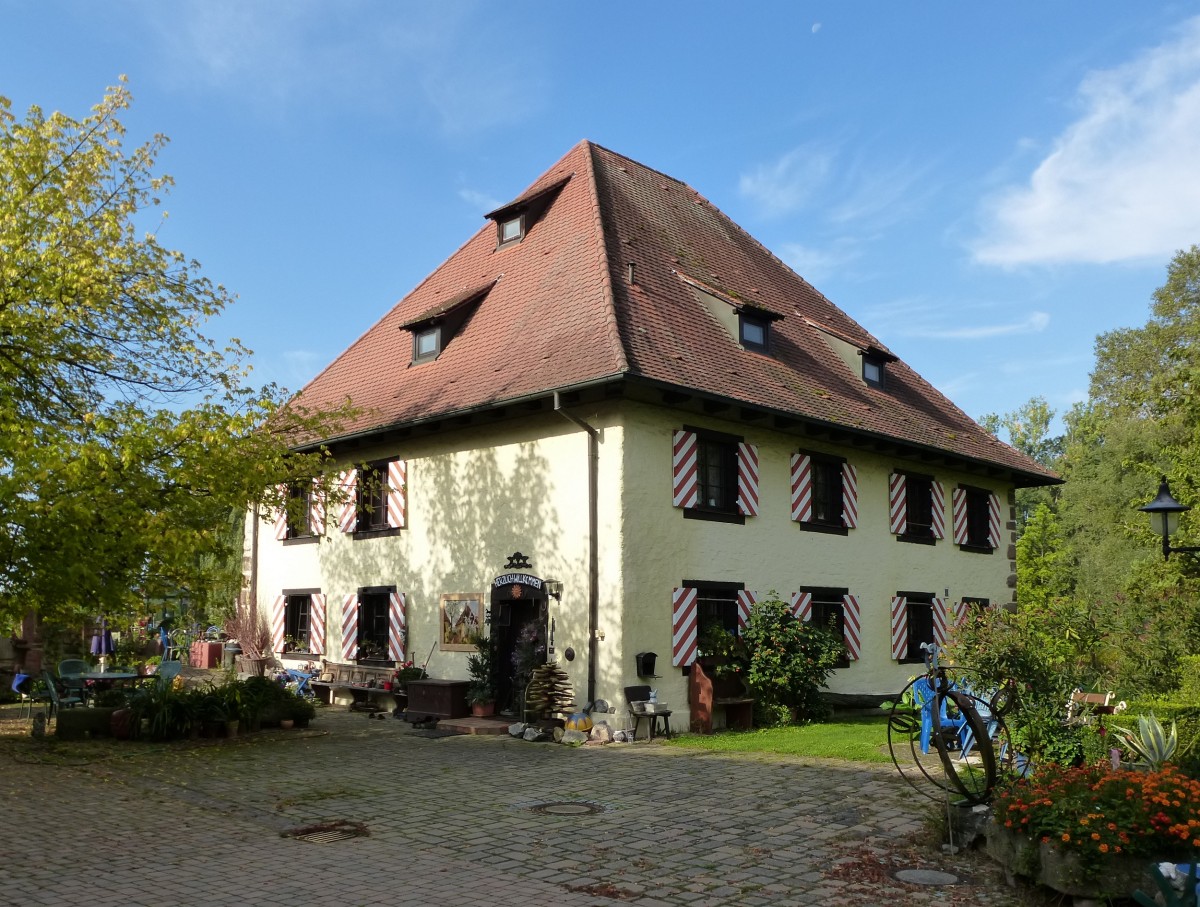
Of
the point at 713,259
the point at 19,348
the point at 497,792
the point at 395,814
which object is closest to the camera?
the point at 395,814

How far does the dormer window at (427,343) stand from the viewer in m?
19.0

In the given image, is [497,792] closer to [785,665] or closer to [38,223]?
[785,665]

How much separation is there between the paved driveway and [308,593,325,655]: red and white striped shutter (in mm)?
6996

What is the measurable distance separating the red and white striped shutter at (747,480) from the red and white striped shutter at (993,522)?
8644 millimetres

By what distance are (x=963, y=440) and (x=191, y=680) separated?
53.0 ft

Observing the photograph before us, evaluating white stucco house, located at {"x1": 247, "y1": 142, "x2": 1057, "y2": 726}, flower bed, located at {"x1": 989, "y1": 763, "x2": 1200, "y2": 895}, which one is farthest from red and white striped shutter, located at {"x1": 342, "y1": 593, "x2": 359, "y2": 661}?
flower bed, located at {"x1": 989, "y1": 763, "x2": 1200, "y2": 895}

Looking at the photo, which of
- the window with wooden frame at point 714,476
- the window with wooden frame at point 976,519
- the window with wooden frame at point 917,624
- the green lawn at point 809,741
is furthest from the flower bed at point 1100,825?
the window with wooden frame at point 976,519

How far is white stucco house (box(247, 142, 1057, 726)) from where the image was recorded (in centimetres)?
1504

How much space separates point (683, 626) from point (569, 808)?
610 centimetres

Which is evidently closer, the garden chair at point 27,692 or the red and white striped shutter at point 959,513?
the garden chair at point 27,692

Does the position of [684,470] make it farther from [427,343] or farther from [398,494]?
[427,343]

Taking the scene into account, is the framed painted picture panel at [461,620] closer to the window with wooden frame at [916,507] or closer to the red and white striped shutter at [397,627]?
the red and white striped shutter at [397,627]

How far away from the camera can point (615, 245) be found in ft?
59.0

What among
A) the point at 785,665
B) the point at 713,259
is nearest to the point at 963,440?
the point at 713,259
